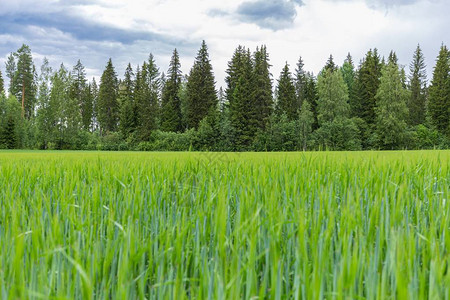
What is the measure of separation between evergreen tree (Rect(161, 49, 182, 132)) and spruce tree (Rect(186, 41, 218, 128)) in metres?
2.22

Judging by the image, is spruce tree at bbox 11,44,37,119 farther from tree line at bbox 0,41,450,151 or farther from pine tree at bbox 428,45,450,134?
pine tree at bbox 428,45,450,134

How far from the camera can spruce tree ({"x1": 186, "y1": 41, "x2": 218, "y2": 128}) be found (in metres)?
52.4

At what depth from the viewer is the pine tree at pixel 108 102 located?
65562 mm

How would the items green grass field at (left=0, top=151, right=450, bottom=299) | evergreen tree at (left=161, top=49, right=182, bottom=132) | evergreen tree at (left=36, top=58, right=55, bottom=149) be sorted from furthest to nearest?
evergreen tree at (left=161, top=49, right=182, bottom=132)
evergreen tree at (left=36, top=58, right=55, bottom=149)
green grass field at (left=0, top=151, right=450, bottom=299)

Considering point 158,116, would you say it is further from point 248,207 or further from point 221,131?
point 248,207

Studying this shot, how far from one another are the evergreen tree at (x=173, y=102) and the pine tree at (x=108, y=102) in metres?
14.0

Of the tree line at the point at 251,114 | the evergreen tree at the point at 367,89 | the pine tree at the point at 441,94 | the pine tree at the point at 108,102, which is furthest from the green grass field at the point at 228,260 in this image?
the pine tree at the point at 108,102

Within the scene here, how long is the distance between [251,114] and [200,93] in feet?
35.6

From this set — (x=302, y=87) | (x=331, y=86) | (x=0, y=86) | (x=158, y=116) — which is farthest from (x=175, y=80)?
(x=0, y=86)

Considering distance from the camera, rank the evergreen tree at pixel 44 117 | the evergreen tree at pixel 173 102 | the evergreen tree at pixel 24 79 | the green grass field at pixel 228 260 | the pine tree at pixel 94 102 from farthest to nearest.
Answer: the pine tree at pixel 94 102
the evergreen tree at pixel 24 79
the evergreen tree at pixel 173 102
the evergreen tree at pixel 44 117
the green grass field at pixel 228 260

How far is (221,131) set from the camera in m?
44.8

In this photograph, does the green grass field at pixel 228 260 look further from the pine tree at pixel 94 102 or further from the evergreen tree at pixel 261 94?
the pine tree at pixel 94 102

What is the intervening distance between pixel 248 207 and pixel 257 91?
48.5 m

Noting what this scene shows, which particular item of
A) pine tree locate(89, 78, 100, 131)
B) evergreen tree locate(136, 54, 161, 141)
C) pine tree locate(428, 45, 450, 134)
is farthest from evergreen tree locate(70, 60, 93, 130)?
pine tree locate(428, 45, 450, 134)
